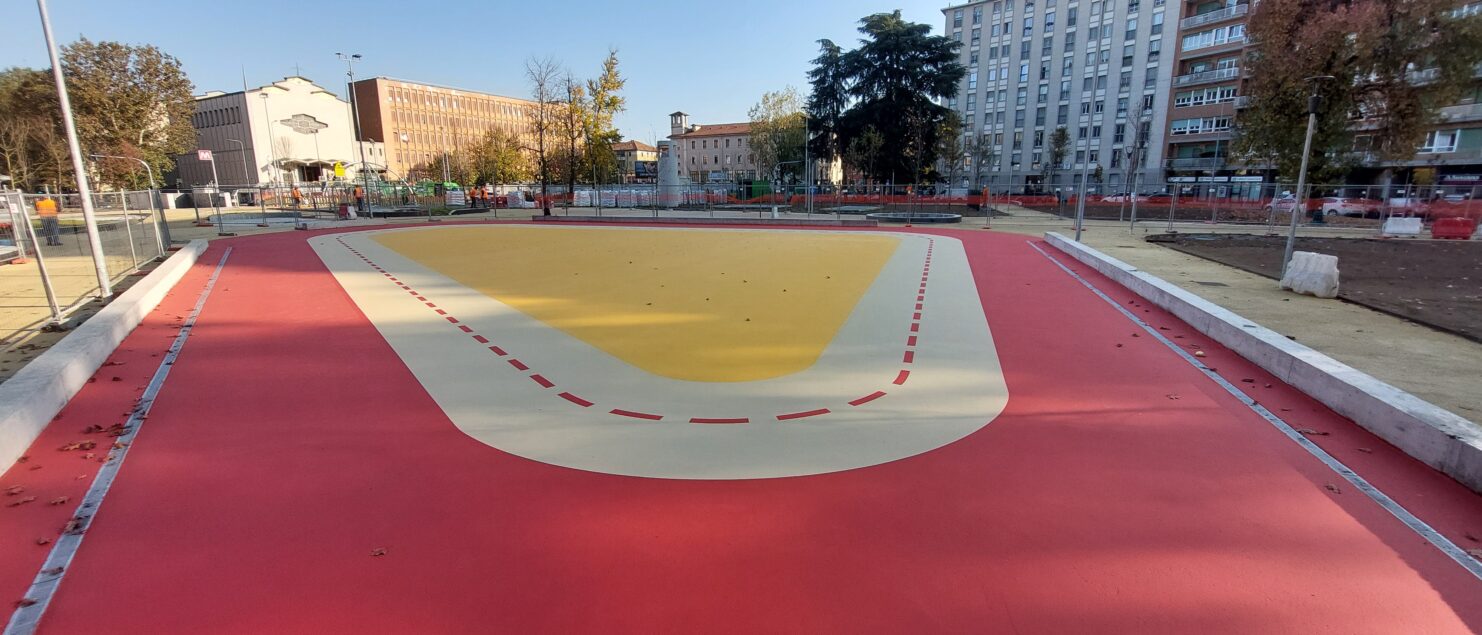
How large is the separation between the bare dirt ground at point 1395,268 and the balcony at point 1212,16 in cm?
5267

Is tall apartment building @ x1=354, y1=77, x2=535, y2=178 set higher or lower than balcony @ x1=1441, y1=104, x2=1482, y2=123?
higher

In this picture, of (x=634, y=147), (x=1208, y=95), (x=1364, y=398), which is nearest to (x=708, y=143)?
(x=634, y=147)

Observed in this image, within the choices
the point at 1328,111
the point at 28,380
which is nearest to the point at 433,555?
the point at 28,380

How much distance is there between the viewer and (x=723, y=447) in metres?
4.62

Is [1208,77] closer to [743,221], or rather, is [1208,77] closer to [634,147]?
[743,221]

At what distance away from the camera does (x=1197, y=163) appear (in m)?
64.6

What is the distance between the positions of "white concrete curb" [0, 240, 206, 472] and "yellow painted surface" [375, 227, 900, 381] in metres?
4.50

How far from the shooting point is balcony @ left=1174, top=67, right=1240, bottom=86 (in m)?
60.3

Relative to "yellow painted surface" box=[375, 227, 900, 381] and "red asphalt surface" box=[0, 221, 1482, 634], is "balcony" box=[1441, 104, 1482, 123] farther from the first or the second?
"red asphalt surface" box=[0, 221, 1482, 634]

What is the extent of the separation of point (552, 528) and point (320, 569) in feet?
3.71

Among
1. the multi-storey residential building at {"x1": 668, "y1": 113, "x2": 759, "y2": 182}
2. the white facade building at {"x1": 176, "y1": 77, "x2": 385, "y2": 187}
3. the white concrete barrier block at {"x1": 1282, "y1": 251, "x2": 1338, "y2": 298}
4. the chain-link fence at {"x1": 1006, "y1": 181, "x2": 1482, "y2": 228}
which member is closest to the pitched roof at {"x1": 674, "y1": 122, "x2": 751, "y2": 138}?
the multi-storey residential building at {"x1": 668, "y1": 113, "x2": 759, "y2": 182}

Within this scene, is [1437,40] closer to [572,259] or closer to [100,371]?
[572,259]

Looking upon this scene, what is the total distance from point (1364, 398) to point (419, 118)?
122015 mm

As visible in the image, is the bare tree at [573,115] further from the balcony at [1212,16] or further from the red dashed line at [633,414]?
the balcony at [1212,16]
